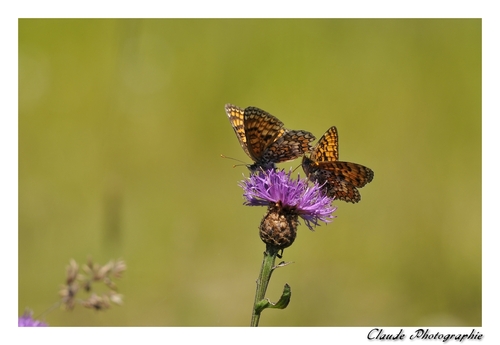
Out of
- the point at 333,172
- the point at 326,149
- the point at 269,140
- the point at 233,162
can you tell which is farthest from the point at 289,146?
the point at 233,162

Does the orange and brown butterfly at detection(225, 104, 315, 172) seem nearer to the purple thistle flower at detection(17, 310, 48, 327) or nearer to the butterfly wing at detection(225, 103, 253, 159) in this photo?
the butterfly wing at detection(225, 103, 253, 159)

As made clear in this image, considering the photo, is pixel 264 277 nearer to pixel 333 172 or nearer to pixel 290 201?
pixel 290 201

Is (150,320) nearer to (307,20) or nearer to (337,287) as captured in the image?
(337,287)

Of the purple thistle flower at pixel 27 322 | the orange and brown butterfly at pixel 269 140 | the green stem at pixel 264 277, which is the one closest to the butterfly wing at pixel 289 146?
the orange and brown butterfly at pixel 269 140

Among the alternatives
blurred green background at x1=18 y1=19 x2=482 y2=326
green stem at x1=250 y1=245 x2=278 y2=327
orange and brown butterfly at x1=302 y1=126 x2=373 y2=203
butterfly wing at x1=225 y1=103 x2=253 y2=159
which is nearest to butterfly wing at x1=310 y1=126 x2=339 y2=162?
orange and brown butterfly at x1=302 y1=126 x2=373 y2=203

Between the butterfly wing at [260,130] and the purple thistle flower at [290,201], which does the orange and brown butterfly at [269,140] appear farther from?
the purple thistle flower at [290,201]

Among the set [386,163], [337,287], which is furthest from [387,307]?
[386,163]
